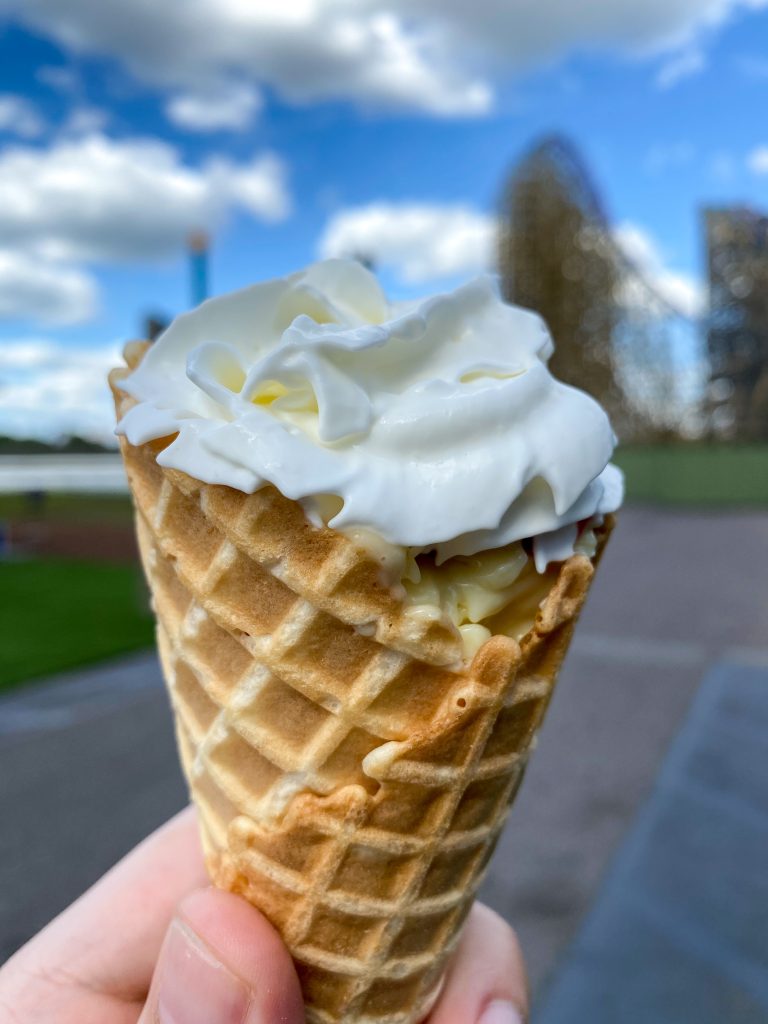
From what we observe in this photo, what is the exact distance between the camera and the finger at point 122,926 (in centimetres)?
133

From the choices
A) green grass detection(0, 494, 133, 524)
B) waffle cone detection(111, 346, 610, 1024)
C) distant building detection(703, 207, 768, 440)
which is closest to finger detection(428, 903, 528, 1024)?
waffle cone detection(111, 346, 610, 1024)

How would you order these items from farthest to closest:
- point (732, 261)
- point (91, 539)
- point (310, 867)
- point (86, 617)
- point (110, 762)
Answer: point (732, 261) < point (91, 539) < point (86, 617) < point (110, 762) < point (310, 867)

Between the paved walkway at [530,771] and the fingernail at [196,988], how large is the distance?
176cm

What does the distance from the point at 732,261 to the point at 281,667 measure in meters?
21.8

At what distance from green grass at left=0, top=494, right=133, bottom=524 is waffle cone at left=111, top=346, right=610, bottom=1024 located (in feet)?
39.1

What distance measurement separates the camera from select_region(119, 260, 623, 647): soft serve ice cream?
0.96 metres

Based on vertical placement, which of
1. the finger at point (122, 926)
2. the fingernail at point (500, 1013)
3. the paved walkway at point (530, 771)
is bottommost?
the paved walkway at point (530, 771)

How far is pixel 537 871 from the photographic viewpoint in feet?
9.98

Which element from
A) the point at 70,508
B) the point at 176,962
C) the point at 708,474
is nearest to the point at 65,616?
the point at 176,962

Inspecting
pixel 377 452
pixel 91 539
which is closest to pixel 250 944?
pixel 377 452

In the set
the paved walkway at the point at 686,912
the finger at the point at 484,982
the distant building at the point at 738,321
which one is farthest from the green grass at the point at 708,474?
the finger at the point at 484,982

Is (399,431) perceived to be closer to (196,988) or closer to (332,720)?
(332,720)

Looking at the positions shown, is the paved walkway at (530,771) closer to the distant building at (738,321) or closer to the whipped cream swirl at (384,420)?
the whipped cream swirl at (384,420)

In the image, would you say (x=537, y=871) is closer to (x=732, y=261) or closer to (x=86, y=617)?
(x=86, y=617)
